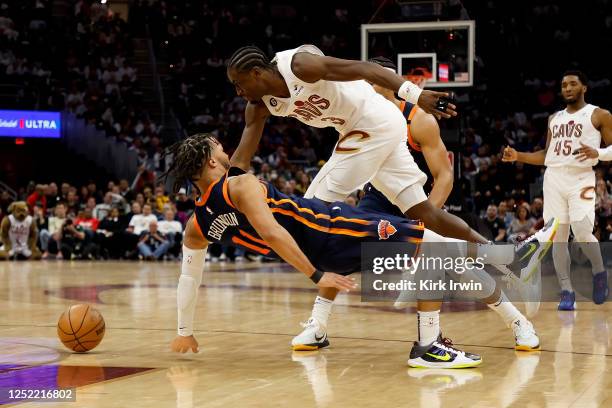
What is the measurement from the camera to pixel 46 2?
23953mm

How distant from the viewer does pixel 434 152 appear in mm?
6625

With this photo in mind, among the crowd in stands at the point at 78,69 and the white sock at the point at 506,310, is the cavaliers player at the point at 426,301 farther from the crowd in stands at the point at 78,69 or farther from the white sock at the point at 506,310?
the crowd in stands at the point at 78,69

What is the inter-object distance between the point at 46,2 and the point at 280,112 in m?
20.1

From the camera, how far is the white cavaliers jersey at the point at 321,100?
5.34 meters

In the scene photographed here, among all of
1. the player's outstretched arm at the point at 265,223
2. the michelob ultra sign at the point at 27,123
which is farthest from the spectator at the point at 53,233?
the player's outstretched arm at the point at 265,223

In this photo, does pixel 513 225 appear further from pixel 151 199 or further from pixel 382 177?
pixel 382 177

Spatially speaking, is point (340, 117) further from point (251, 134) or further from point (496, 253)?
point (496, 253)

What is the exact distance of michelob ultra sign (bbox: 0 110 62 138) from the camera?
2047 centimetres

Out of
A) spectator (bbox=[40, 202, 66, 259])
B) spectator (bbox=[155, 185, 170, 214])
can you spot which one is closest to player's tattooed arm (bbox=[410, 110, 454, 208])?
spectator (bbox=[155, 185, 170, 214])

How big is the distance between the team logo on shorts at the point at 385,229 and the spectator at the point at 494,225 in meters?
9.73

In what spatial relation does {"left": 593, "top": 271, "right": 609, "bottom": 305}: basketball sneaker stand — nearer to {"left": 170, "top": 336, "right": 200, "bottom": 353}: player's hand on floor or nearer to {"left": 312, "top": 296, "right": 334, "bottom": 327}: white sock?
{"left": 312, "top": 296, "right": 334, "bottom": 327}: white sock

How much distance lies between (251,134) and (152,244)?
1161cm

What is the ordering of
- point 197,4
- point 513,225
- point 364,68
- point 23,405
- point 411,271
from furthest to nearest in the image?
1. point 197,4
2. point 513,225
3. point 411,271
4. point 364,68
5. point 23,405

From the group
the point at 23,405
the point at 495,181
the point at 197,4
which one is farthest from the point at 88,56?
the point at 23,405
